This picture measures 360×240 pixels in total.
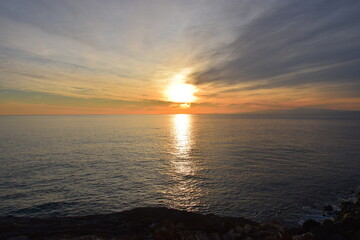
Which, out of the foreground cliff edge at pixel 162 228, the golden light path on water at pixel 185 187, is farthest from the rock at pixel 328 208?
the golden light path on water at pixel 185 187

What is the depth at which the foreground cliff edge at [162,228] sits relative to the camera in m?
15.4

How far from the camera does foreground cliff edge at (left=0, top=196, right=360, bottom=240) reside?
1536 cm

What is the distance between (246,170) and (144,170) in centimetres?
2343

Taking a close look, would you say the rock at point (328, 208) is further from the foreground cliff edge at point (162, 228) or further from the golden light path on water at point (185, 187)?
the golden light path on water at point (185, 187)

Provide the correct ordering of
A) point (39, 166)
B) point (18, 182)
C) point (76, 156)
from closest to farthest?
point (18, 182)
point (39, 166)
point (76, 156)

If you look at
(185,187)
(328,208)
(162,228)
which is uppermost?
(162,228)

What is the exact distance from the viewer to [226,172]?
40.0 m

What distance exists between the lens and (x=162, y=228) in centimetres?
1549

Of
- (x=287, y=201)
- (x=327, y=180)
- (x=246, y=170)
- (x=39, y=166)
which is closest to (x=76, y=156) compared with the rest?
(x=39, y=166)

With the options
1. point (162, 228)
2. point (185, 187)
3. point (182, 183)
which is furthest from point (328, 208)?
point (162, 228)

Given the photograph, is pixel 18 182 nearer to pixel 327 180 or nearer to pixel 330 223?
pixel 330 223

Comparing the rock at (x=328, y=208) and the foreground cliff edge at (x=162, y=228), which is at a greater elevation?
the foreground cliff edge at (x=162, y=228)

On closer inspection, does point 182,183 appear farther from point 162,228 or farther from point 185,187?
point 162,228

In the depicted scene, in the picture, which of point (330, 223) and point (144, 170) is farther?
point (144, 170)
